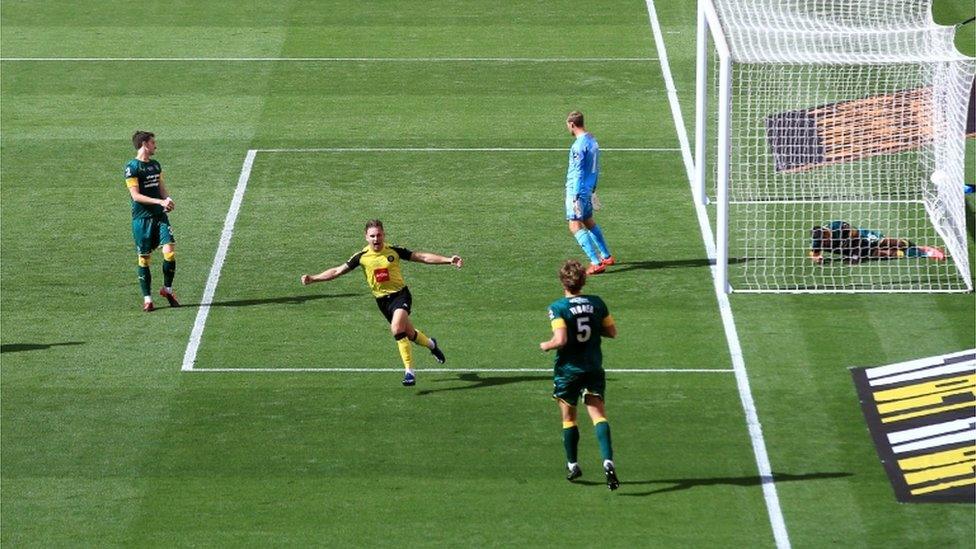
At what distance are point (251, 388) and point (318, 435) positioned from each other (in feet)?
4.62

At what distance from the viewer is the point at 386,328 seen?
19312 mm

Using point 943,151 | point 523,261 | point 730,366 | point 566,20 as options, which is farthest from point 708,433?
point 566,20

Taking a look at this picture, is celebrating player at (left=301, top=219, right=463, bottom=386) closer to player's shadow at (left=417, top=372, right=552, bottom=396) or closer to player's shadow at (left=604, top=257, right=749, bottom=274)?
player's shadow at (left=417, top=372, right=552, bottom=396)

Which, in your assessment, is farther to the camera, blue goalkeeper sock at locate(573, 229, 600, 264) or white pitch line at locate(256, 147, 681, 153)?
white pitch line at locate(256, 147, 681, 153)

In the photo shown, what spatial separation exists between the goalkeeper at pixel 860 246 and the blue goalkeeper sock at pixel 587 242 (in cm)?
263

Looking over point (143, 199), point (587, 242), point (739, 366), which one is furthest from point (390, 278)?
point (587, 242)

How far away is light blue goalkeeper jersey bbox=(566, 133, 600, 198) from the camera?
20.4m

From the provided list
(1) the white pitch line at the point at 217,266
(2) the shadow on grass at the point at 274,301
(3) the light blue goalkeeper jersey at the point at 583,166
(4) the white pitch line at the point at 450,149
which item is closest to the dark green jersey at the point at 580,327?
(1) the white pitch line at the point at 217,266

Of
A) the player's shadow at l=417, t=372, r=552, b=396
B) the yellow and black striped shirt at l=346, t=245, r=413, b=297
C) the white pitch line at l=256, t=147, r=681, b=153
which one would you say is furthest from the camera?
the white pitch line at l=256, t=147, r=681, b=153

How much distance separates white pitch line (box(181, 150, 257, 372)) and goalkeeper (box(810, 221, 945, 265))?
7166 mm

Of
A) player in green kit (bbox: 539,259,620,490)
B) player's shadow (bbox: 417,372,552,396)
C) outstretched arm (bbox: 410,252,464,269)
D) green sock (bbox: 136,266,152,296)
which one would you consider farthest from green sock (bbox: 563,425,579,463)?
green sock (bbox: 136,266,152,296)

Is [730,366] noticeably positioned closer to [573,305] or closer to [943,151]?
[573,305]

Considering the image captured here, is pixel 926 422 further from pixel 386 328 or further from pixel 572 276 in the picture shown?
pixel 386 328

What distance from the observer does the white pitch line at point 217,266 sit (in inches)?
738
